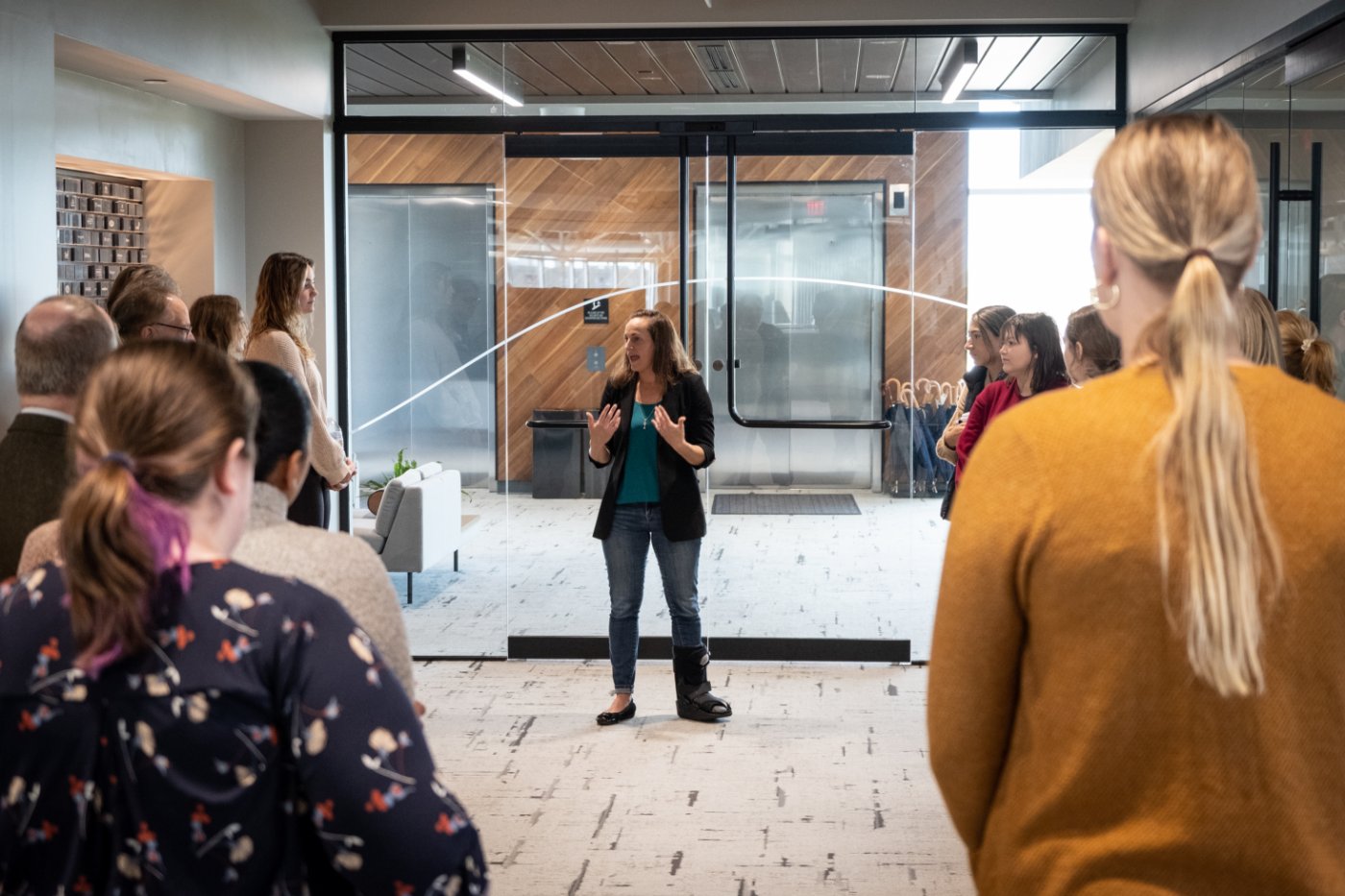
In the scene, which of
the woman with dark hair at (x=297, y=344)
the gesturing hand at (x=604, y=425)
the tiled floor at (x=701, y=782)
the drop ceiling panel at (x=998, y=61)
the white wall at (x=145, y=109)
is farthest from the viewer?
the drop ceiling panel at (x=998, y=61)

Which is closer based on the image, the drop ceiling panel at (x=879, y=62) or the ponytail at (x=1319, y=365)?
the ponytail at (x=1319, y=365)

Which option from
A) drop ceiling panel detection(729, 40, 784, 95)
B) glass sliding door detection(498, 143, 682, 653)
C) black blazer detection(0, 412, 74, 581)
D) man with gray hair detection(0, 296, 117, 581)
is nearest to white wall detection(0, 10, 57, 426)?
man with gray hair detection(0, 296, 117, 581)

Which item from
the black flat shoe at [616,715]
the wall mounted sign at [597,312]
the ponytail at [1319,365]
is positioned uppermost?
the wall mounted sign at [597,312]

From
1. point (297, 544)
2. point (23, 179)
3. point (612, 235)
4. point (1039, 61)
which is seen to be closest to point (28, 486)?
point (297, 544)

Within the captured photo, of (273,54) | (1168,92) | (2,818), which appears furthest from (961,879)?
(273,54)

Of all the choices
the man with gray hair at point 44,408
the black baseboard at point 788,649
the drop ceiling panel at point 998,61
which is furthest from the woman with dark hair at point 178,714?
the drop ceiling panel at point 998,61

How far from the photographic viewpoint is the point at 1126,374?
133 cm

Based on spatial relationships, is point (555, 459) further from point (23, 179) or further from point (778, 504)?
point (23, 179)

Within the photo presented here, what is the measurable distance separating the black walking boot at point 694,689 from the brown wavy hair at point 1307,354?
102 inches

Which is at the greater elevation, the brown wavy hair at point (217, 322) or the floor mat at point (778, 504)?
the brown wavy hair at point (217, 322)

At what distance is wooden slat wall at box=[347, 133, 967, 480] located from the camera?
6.16 m

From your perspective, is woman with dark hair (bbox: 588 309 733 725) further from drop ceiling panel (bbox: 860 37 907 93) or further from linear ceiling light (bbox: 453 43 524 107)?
drop ceiling panel (bbox: 860 37 907 93)

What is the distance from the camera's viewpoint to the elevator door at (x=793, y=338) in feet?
20.4

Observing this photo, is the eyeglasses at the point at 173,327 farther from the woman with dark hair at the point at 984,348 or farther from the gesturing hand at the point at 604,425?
the woman with dark hair at the point at 984,348
